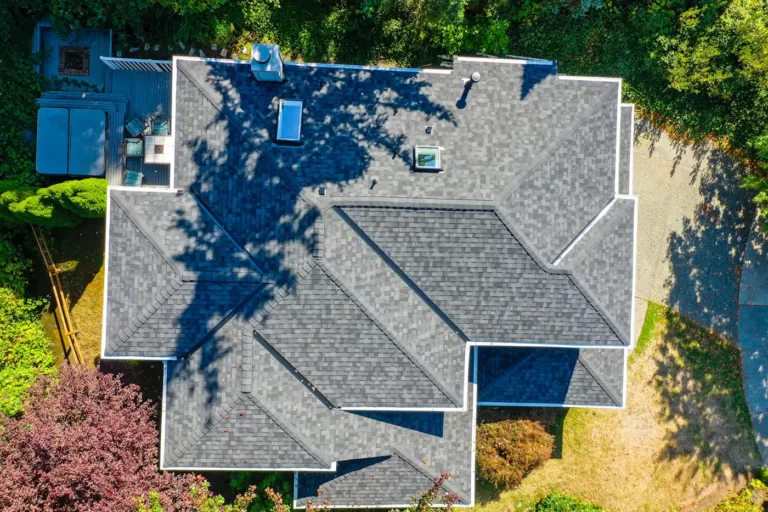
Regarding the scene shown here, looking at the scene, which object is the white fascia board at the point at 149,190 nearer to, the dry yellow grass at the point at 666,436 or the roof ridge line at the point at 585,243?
the roof ridge line at the point at 585,243

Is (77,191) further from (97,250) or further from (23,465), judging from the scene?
(23,465)

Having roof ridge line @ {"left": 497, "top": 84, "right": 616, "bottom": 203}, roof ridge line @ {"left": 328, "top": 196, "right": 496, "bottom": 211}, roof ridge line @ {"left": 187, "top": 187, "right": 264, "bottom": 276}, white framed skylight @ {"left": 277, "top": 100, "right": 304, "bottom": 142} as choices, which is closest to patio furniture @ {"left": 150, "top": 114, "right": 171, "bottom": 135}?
roof ridge line @ {"left": 187, "top": 187, "right": 264, "bottom": 276}

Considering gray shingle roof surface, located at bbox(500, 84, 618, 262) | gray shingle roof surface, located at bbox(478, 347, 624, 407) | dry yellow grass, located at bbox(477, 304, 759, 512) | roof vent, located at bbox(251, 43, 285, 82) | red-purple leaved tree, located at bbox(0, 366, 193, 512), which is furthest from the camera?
dry yellow grass, located at bbox(477, 304, 759, 512)

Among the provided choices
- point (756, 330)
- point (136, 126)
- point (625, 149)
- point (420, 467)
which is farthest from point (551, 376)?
point (136, 126)

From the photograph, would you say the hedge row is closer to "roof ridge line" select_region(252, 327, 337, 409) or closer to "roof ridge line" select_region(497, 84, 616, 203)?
"roof ridge line" select_region(252, 327, 337, 409)

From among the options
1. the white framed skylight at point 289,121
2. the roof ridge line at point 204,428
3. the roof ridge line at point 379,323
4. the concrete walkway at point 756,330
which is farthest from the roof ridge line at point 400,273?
the concrete walkway at point 756,330

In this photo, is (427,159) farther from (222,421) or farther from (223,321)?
(222,421)

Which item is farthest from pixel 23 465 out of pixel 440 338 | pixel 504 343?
pixel 504 343
